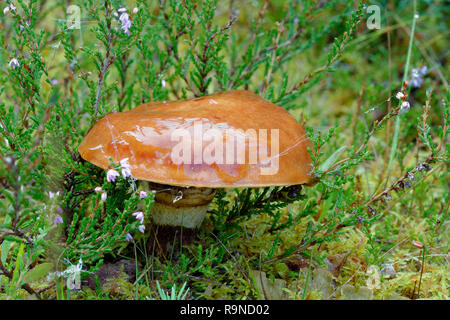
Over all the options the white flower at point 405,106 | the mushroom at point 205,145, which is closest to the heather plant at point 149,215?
the white flower at point 405,106

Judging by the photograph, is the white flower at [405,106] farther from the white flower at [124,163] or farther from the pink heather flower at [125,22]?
the pink heather flower at [125,22]

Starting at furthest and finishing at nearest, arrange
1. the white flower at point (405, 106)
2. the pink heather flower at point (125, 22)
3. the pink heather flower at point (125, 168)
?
the pink heather flower at point (125, 22)
the white flower at point (405, 106)
the pink heather flower at point (125, 168)

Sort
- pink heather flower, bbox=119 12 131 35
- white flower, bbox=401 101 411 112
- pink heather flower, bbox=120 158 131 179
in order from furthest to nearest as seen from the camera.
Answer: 1. pink heather flower, bbox=119 12 131 35
2. white flower, bbox=401 101 411 112
3. pink heather flower, bbox=120 158 131 179

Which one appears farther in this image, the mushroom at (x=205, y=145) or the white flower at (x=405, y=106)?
the white flower at (x=405, y=106)

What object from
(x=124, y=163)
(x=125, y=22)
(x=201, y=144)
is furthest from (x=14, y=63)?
(x=201, y=144)

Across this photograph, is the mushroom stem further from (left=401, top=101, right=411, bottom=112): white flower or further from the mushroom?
(left=401, top=101, right=411, bottom=112): white flower

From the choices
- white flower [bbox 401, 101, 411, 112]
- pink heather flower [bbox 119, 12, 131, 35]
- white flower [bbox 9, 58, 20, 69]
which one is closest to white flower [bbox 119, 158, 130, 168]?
pink heather flower [bbox 119, 12, 131, 35]
